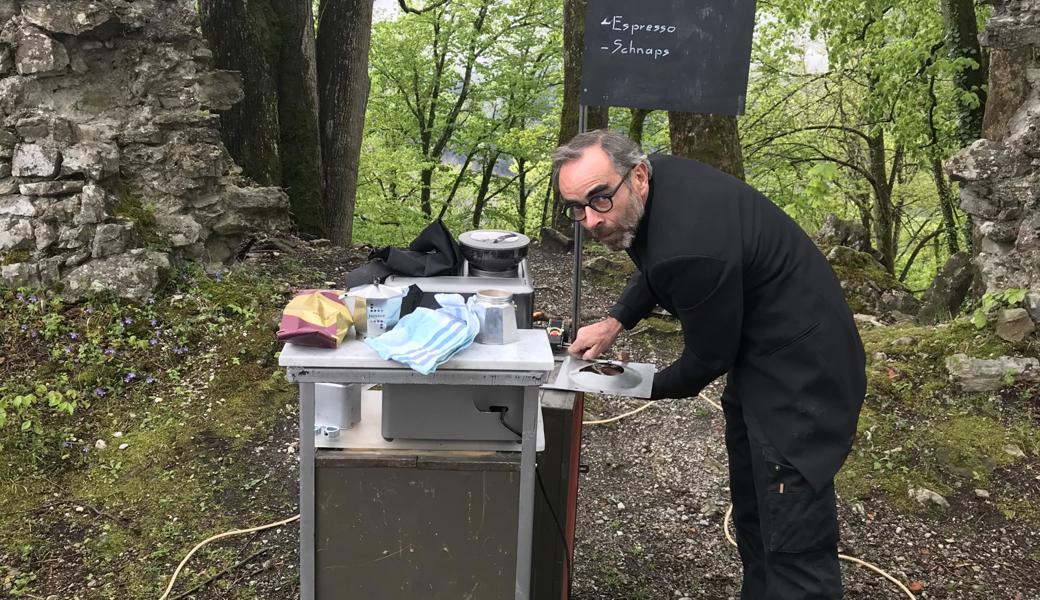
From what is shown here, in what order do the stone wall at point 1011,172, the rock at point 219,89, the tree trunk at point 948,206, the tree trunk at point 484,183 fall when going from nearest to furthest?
the stone wall at point 1011,172 < the rock at point 219,89 < the tree trunk at point 948,206 < the tree trunk at point 484,183

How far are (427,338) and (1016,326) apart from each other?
4.27m

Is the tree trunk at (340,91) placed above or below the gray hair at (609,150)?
above

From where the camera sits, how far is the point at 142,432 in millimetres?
4094

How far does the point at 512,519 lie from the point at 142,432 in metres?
2.69

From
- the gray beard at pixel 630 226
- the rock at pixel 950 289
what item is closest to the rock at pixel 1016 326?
the rock at pixel 950 289

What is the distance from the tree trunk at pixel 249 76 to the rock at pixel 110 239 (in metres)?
2.00

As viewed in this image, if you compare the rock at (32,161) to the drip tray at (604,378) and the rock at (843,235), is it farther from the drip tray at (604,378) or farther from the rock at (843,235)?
the rock at (843,235)

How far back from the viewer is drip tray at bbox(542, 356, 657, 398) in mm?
2434

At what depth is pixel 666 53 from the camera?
11.8ft

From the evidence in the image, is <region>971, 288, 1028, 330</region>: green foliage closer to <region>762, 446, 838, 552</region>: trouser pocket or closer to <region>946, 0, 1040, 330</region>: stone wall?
<region>946, 0, 1040, 330</region>: stone wall

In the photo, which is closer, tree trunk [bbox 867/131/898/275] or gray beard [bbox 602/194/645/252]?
gray beard [bbox 602/194/645/252]

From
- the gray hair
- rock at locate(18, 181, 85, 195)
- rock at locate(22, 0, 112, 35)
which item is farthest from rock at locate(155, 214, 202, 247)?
the gray hair

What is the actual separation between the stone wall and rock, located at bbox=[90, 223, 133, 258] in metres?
5.52

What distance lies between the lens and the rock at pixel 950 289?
6.38 m
